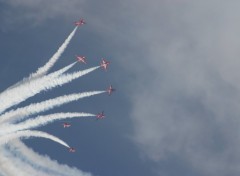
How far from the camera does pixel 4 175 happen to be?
578ft

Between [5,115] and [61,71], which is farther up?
[61,71]

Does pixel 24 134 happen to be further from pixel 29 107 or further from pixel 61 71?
pixel 61 71

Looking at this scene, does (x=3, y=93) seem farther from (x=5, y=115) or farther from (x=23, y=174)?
(x=23, y=174)

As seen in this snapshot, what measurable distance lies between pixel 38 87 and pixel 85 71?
13242 millimetres

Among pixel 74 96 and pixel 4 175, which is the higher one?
pixel 74 96

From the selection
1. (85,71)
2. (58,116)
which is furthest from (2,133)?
(85,71)

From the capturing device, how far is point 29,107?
173m

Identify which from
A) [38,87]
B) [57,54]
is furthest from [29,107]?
[57,54]

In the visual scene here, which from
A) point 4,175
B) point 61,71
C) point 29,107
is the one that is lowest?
point 4,175

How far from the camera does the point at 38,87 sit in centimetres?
17212

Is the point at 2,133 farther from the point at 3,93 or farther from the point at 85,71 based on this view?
the point at 85,71

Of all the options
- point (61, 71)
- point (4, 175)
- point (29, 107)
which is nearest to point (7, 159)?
point (4, 175)

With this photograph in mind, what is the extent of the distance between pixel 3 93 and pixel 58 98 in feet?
48.5

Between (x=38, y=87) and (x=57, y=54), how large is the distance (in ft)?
38.9
